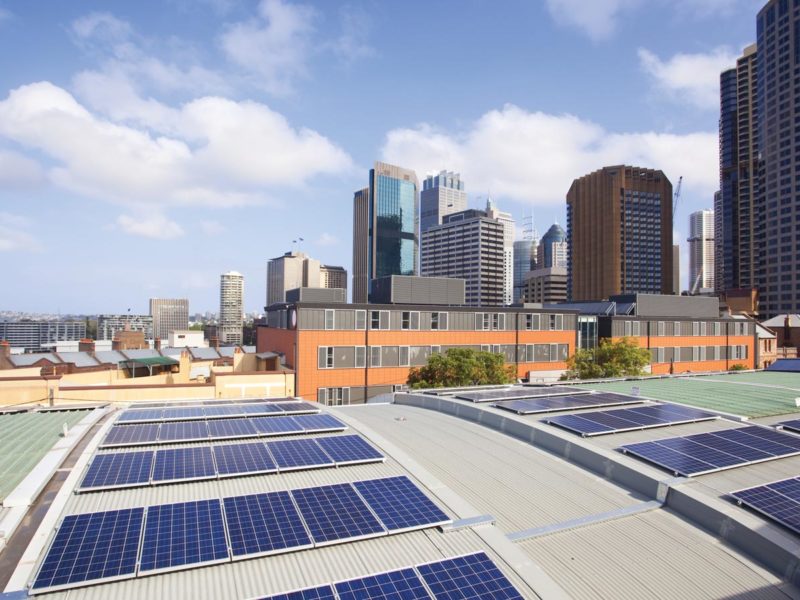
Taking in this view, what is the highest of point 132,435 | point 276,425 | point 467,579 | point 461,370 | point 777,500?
point 132,435

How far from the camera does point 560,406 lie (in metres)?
24.7

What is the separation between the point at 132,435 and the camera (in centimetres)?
1809

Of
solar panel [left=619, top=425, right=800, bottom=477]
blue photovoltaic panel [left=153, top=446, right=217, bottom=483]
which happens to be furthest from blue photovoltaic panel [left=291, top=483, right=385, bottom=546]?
Result: solar panel [left=619, top=425, right=800, bottom=477]

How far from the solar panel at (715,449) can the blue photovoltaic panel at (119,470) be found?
651 inches

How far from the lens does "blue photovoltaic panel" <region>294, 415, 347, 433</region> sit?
19641 millimetres

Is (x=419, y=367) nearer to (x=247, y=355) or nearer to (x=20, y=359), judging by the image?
(x=247, y=355)

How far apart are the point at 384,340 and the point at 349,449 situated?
114ft

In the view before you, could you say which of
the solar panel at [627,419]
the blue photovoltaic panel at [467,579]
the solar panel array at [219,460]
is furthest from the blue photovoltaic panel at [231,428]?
the solar panel at [627,419]

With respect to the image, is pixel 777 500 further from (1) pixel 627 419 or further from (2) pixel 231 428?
(2) pixel 231 428

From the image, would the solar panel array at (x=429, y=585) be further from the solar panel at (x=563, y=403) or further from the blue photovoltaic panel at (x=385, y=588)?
the solar panel at (x=563, y=403)

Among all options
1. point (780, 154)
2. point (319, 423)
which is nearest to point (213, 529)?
point (319, 423)

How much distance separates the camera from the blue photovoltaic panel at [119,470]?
44.8ft

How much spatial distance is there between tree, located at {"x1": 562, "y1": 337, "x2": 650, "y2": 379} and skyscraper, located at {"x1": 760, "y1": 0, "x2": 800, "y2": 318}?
15628 centimetres

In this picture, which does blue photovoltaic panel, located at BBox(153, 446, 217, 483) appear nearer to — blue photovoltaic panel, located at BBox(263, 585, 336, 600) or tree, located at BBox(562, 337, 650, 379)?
blue photovoltaic panel, located at BBox(263, 585, 336, 600)
